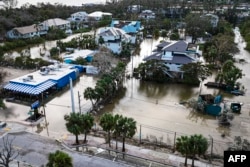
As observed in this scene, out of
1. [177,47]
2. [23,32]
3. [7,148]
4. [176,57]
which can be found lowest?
[7,148]

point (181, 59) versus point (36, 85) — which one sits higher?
point (181, 59)

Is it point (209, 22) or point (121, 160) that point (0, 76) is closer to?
point (121, 160)

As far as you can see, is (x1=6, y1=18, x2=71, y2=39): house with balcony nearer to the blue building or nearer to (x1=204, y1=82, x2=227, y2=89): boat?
the blue building

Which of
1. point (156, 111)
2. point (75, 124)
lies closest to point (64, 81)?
point (156, 111)

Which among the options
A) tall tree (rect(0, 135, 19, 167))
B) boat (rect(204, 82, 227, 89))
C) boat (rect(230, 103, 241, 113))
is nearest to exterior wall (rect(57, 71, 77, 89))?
tall tree (rect(0, 135, 19, 167))

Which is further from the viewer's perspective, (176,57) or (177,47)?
(177,47)

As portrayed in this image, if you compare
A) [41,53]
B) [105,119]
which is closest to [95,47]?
[41,53]

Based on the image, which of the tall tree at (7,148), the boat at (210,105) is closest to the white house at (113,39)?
the boat at (210,105)

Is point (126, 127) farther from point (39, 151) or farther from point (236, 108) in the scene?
point (236, 108)
